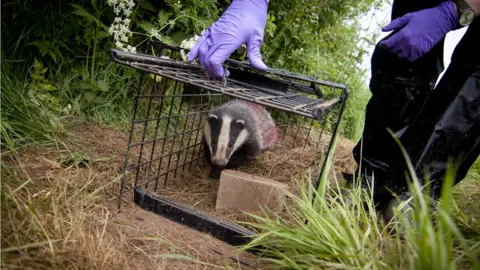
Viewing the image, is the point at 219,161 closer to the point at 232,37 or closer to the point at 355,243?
the point at 232,37

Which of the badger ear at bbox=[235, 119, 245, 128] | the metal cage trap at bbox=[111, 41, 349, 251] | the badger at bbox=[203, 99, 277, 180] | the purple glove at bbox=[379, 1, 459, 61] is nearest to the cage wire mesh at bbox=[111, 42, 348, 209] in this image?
the metal cage trap at bbox=[111, 41, 349, 251]

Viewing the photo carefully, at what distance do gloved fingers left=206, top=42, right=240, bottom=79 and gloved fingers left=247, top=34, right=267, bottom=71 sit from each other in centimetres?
20

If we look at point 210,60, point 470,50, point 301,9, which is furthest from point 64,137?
point 301,9

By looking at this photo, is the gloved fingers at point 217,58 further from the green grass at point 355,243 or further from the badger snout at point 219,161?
the green grass at point 355,243

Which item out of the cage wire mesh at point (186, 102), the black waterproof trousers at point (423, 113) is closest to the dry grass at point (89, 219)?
the cage wire mesh at point (186, 102)

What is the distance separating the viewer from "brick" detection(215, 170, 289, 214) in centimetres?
233

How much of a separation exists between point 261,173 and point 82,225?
6.47 feet

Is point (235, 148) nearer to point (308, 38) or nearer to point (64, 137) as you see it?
point (64, 137)

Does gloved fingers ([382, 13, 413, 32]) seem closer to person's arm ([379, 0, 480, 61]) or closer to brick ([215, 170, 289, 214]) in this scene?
person's arm ([379, 0, 480, 61])

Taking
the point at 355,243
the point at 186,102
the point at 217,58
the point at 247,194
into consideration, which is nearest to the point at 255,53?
the point at 217,58

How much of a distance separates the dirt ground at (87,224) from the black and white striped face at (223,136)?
13.1 inches

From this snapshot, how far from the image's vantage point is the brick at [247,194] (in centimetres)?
233

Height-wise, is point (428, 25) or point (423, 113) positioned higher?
point (428, 25)

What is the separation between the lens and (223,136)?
3107 millimetres
